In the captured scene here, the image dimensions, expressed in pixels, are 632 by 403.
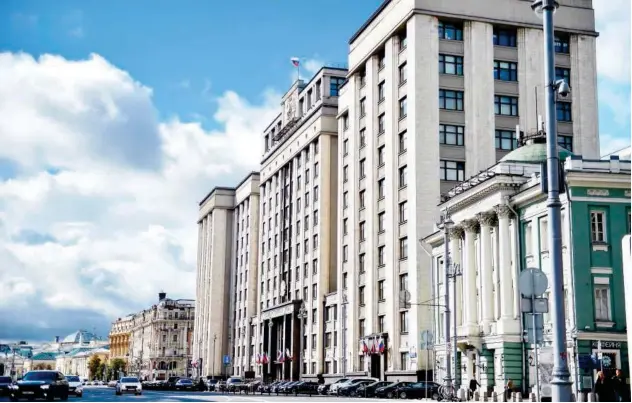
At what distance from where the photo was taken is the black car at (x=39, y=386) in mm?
38469

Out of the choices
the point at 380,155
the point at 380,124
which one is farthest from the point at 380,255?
the point at 380,124

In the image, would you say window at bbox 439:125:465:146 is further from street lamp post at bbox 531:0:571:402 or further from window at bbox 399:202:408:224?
street lamp post at bbox 531:0:571:402

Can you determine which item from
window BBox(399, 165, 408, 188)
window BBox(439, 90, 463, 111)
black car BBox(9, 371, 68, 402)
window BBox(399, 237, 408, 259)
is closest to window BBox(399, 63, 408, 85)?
window BBox(439, 90, 463, 111)

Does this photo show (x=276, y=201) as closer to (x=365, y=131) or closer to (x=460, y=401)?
(x=365, y=131)

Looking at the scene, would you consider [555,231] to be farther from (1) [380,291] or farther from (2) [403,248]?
(1) [380,291]

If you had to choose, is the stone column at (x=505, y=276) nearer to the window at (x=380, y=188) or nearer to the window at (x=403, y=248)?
the window at (x=403, y=248)

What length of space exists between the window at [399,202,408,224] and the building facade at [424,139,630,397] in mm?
8888

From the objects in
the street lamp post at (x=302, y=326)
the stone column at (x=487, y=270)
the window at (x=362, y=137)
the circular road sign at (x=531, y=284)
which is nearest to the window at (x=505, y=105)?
the window at (x=362, y=137)

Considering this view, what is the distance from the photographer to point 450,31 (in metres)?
73.1

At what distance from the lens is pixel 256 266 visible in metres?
124

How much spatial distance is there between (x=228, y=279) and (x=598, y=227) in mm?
99187

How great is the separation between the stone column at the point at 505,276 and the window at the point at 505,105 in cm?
2397

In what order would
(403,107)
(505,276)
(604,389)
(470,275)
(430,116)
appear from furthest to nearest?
(403,107) < (430,116) < (470,275) < (505,276) < (604,389)

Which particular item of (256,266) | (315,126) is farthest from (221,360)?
(315,126)
